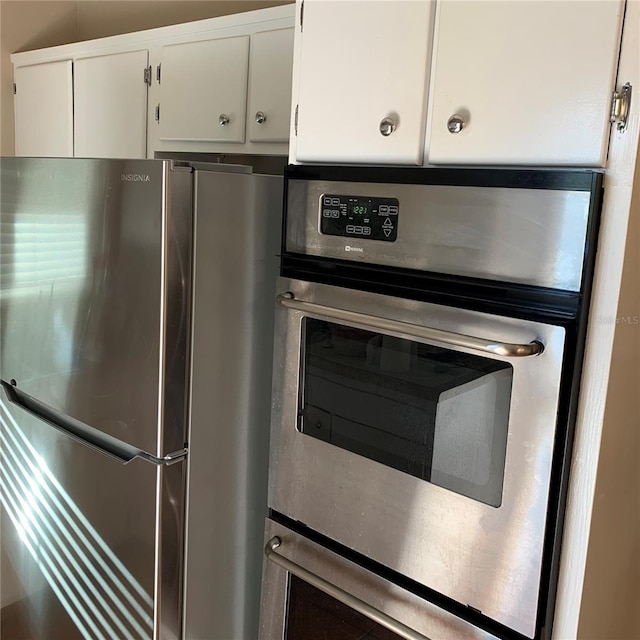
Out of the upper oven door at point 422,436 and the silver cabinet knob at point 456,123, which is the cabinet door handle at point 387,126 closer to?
the silver cabinet knob at point 456,123

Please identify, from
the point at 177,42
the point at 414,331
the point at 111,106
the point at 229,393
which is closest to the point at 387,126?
the point at 414,331

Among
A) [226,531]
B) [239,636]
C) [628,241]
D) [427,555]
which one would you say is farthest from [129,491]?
[628,241]

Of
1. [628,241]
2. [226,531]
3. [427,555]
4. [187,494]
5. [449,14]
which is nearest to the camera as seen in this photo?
[628,241]

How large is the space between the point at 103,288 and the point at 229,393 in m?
0.34

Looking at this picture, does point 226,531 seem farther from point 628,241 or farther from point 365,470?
point 628,241

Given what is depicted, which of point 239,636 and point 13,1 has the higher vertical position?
point 13,1

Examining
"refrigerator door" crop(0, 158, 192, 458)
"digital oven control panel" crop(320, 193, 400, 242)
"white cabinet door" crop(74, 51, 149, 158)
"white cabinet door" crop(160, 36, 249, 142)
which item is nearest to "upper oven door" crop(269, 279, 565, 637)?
"digital oven control panel" crop(320, 193, 400, 242)

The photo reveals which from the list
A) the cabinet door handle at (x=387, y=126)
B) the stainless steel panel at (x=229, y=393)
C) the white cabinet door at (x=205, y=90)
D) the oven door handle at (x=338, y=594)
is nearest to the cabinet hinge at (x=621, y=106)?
the cabinet door handle at (x=387, y=126)

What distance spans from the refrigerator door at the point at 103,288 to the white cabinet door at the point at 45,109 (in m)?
1.05

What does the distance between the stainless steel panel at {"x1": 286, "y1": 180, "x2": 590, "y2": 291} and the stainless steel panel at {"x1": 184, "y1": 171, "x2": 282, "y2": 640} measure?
0.19 m

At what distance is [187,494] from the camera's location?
4.45ft

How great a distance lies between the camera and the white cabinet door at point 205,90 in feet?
6.31

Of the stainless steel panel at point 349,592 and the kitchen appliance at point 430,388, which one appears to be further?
the stainless steel panel at point 349,592

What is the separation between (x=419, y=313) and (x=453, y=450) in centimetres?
23
